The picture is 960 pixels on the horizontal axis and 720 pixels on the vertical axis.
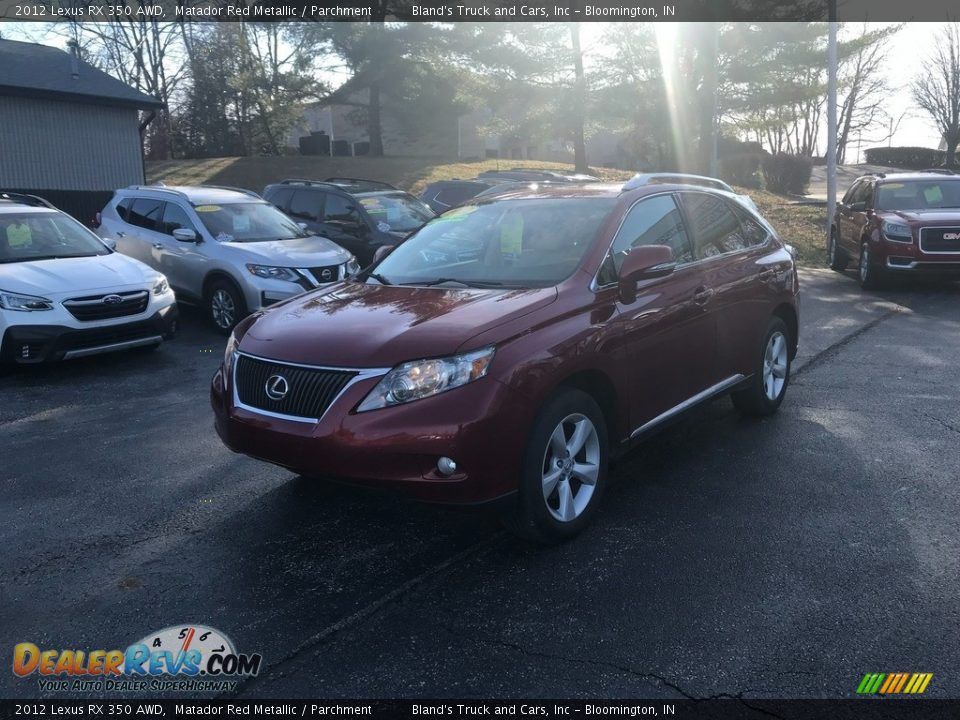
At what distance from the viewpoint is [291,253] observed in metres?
10.8

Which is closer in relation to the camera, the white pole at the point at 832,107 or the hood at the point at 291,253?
the hood at the point at 291,253

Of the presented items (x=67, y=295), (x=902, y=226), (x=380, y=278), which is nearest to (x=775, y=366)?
(x=380, y=278)

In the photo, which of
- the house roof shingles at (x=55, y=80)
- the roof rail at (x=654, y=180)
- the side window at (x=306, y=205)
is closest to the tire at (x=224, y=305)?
the side window at (x=306, y=205)

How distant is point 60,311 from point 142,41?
156ft

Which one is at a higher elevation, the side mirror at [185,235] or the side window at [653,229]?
the side window at [653,229]

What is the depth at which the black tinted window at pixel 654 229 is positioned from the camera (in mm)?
5145

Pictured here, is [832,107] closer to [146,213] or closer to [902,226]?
[902,226]

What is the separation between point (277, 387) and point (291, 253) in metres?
6.72

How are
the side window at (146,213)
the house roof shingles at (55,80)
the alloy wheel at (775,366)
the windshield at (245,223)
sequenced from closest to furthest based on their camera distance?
the alloy wheel at (775,366) → the windshield at (245,223) → the side window at (146,213) → the house roof shingles at (55,80)

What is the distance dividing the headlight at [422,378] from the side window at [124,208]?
374 inches

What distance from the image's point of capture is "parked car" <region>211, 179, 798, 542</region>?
398 cm

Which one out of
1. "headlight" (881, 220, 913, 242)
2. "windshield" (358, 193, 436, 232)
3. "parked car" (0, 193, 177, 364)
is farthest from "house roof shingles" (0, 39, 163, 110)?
"headlight" (881, 220, 913, 242)

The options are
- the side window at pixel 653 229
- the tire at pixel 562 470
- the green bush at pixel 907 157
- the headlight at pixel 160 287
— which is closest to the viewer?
the tire at pixel 562 470

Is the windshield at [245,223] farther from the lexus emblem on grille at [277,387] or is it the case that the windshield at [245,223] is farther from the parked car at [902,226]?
the parked car at [902,226]
